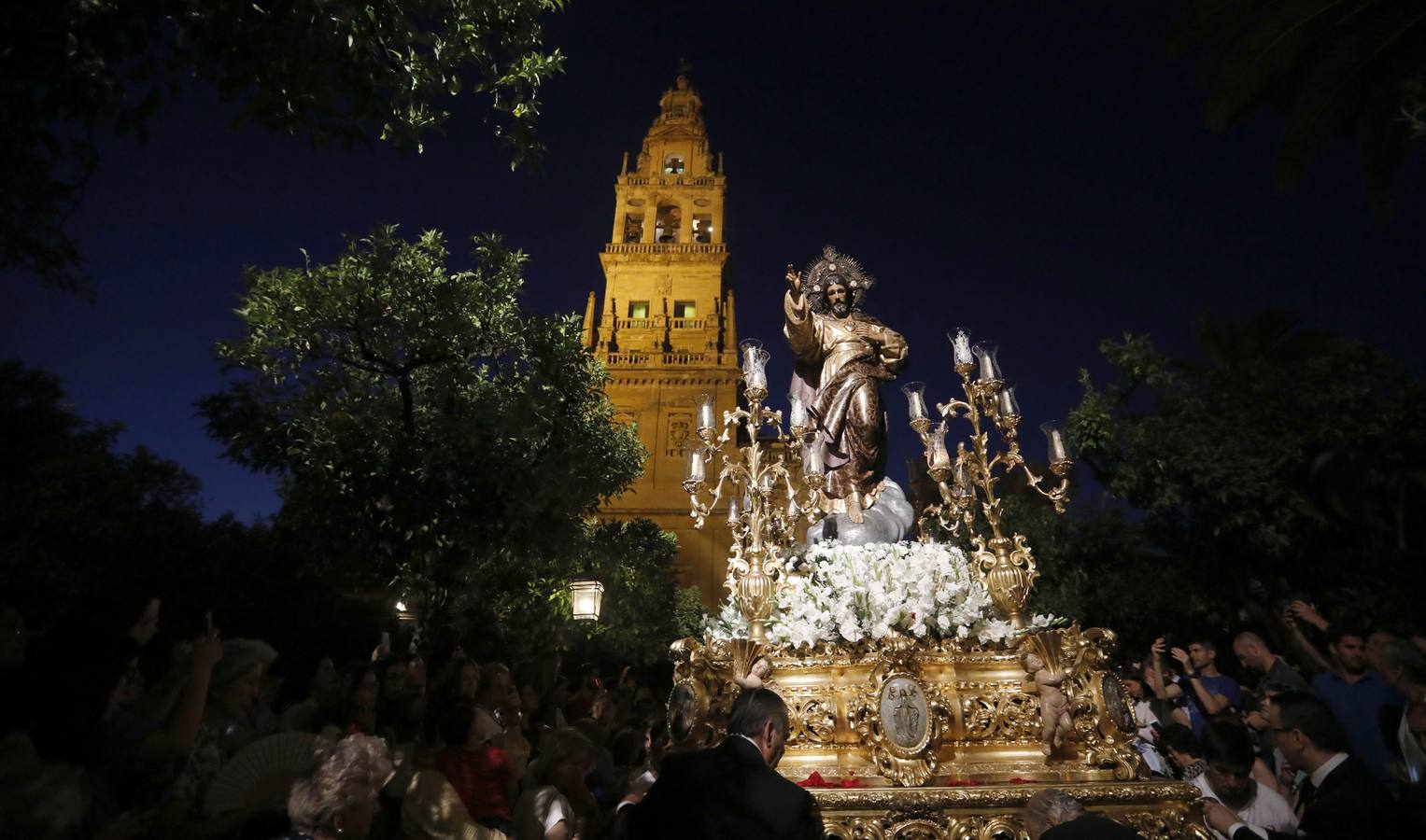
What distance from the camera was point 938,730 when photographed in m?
4.86

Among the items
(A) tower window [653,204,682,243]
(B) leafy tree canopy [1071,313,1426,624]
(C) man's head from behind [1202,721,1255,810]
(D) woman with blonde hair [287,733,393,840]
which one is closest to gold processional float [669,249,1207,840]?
(C) man's head from behind [1202,721,1255,810]

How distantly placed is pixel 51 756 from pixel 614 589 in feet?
66.2

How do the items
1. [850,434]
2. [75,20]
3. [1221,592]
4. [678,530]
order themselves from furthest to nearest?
1. [678,530]
2. [1221,592]
3. [850,434]
4. [75,20]

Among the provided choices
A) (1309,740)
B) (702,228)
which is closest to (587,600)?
Answer: (1309,740)

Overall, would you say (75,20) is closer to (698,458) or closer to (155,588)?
(698,458)

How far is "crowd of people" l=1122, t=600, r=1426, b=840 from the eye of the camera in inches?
131

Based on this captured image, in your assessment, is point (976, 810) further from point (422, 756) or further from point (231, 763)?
point (231, 763)

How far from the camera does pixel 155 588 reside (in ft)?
47.6

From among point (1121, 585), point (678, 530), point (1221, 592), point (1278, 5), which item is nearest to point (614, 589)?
point (678, 530)

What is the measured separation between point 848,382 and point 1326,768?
17.4 feet

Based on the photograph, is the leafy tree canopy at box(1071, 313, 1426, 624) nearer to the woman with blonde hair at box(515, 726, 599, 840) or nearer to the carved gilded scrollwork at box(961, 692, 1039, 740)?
the carved gilded scrollwork at box(961, 692, 1039, 740)

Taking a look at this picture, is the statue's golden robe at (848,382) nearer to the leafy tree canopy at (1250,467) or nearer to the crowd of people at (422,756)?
the crowd of people at (422,756)

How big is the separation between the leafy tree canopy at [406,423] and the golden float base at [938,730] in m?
9.25

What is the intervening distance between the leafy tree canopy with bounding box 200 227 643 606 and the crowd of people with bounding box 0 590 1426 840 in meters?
6.71
